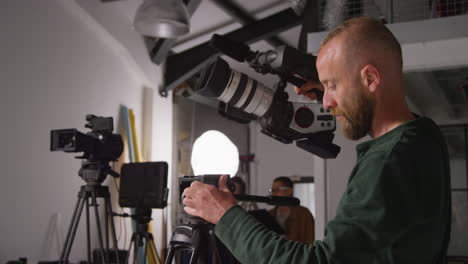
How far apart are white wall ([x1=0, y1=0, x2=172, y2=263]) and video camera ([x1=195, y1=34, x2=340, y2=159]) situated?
289 centimetres

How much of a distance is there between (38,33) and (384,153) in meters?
3.95

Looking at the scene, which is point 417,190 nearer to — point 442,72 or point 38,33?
point 442,72

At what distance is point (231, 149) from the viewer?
Result: 149 centimetres

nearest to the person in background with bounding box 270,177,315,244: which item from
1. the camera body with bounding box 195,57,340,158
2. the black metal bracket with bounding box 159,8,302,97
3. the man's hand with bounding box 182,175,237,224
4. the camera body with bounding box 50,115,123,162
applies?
the camera body with bounding box 50,115,123,162

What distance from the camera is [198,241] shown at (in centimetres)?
119

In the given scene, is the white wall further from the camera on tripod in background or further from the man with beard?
the man with beard

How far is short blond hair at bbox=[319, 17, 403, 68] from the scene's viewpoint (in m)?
0.95

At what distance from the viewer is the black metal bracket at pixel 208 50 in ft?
18.5

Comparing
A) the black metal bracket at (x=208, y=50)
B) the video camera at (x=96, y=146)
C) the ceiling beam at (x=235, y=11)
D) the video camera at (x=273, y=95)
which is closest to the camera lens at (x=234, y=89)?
the video camera at (x=273, y=95)

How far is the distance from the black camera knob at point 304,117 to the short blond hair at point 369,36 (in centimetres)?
41

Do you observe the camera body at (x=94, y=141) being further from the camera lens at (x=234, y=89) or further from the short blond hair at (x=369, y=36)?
the short blond hair at (x=369, y=36)

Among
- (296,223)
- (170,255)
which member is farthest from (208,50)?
(170,255)

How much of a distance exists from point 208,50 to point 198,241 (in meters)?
5.07

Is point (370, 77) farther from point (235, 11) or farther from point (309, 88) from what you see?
point (235, 11)
